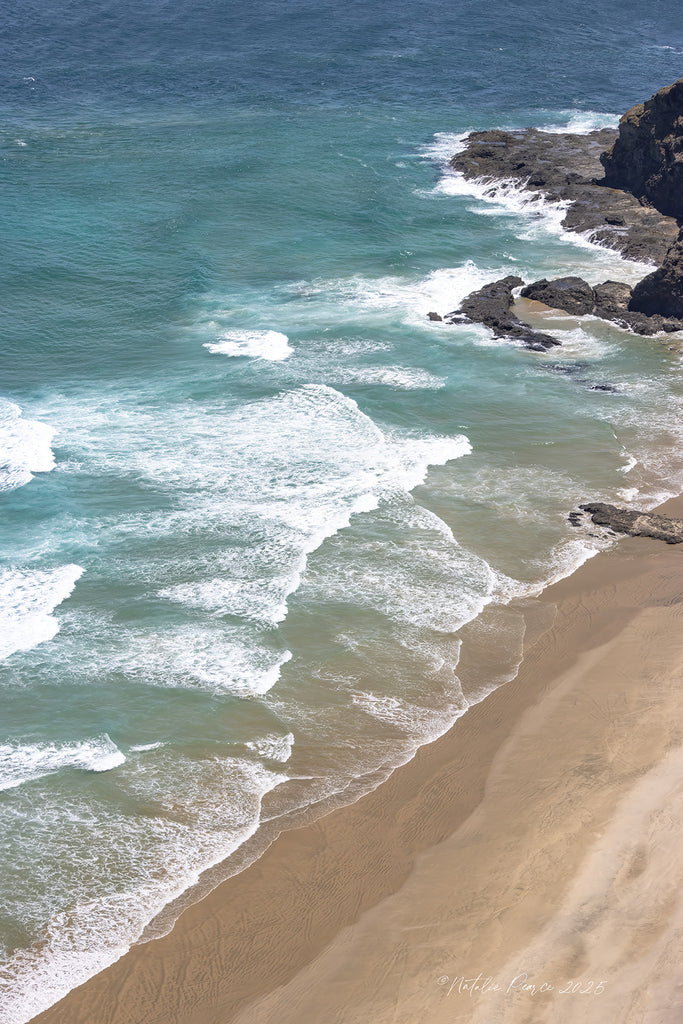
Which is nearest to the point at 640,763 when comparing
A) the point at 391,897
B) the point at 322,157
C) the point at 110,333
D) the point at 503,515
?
the point at 391,897

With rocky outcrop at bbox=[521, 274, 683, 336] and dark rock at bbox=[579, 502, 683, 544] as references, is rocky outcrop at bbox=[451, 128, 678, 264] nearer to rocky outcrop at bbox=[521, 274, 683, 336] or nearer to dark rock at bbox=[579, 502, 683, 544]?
rocky outcrop at bbox=[521, 274, 683, 336]

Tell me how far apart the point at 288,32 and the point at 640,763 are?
7848 cm

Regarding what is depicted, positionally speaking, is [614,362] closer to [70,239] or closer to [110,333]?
[110,333]

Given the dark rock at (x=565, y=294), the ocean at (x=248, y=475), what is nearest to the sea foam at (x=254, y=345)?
the ocean at (x=248, y=475)

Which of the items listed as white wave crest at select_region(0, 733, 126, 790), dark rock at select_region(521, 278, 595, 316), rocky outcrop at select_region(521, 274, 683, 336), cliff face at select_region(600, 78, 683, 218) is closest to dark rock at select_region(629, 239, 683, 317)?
rocky outcrop at select_region(521, 274, 683, 336)

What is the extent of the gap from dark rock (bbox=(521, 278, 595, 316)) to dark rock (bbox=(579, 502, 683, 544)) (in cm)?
1577

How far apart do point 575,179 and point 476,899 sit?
46.4 metres

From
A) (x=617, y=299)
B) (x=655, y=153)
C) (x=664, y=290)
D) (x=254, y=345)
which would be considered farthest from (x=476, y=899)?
(x=655, y=153)

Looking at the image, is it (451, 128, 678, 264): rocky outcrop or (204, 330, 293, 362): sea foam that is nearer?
(204, 330, 293, 362): sea foam

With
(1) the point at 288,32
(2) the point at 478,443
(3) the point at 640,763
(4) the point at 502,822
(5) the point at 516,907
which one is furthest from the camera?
(1) the point at 288,32

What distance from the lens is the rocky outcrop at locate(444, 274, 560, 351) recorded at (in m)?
36.0

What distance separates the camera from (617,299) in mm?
38375

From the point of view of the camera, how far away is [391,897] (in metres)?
14.7

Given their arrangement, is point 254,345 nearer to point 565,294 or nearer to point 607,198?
point 565,294
